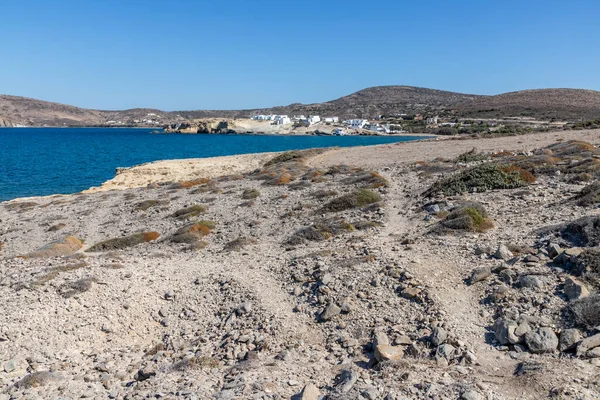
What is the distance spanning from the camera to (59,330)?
34.7 ft

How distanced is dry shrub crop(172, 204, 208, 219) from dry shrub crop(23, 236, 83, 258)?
4.73 metres

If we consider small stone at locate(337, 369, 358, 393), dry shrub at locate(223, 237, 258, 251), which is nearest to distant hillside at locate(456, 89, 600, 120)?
dry shrub at locate(223, 237, 258, 251)

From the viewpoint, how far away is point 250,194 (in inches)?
1011

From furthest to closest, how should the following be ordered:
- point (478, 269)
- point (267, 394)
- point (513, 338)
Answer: point (478, 269)
point (513, 338)
point (267, 394)

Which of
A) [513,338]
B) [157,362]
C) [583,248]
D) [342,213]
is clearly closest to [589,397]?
[513,338]

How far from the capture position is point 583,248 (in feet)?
35.1

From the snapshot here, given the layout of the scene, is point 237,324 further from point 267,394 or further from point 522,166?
point 522,166

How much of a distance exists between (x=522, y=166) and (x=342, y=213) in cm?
996

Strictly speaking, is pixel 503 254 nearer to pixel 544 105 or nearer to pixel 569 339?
pixel 569 339

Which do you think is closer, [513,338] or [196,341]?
[513,338]

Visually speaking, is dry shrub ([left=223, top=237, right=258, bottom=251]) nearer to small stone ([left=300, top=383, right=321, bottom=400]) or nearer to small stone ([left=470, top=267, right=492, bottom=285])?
small stone ([left=470, top=267, right=492, bottom=285])

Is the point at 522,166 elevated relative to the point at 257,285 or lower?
elevated

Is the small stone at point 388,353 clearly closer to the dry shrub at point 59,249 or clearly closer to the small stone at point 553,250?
the small stone at point 553,250

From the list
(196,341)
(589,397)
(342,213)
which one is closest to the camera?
(589,397)
